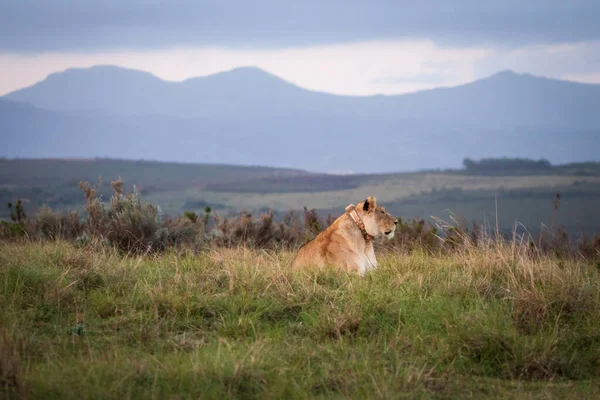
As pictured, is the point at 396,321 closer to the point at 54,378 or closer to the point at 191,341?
the point at 191,341

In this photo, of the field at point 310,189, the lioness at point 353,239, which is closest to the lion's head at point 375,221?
the lioness at point 353,239

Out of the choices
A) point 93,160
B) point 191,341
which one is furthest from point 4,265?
point 93,160

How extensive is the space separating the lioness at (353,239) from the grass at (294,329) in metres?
0.40

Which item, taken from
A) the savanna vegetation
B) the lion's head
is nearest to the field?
the lion's head

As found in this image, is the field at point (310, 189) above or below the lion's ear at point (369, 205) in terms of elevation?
below

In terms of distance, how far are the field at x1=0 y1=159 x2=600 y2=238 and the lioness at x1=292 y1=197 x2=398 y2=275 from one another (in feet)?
191

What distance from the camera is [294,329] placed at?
7.57 meters

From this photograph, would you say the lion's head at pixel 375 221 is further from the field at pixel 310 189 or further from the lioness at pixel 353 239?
the field at pixel 310 189

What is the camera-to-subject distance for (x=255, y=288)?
27.5 feet

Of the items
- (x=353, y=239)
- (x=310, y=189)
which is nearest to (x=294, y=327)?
(x=353, y=239)

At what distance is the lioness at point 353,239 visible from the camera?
964cm

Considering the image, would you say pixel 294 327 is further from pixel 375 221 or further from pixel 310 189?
pixel 310 189

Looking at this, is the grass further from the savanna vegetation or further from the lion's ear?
the lion's ear

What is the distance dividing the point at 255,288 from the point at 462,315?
84.9 inches
